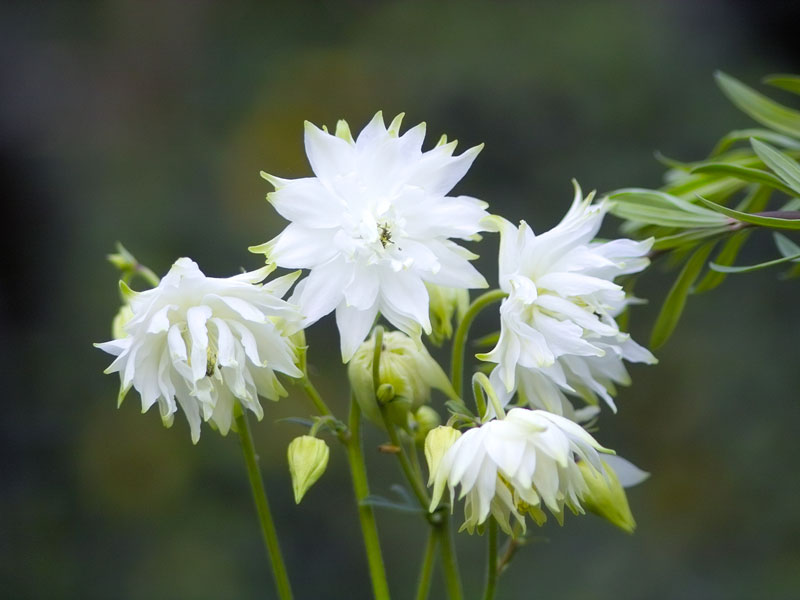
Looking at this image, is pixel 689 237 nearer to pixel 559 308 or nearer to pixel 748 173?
pixel 748 173

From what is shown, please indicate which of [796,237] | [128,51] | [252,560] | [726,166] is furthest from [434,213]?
[128,51]

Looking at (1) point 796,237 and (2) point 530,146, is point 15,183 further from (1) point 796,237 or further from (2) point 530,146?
(1) point 796,237

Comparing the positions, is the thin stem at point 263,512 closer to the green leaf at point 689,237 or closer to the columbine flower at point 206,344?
the columbine flower at point 206,344

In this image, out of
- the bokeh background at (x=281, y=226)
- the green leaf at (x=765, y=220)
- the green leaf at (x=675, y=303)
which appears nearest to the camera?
the green leaf at (x=765, y=220)

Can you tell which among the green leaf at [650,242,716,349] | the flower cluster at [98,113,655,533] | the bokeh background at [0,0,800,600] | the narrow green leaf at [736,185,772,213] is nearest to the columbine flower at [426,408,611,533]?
A: the flower cluster at [98,113,655,533]

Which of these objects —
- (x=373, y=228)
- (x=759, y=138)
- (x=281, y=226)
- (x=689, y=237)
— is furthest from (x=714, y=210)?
(x=281, y=226)

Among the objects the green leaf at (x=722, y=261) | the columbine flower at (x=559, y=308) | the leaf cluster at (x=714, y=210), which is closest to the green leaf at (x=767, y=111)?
the leaf cluster at (x=714, y=210)
